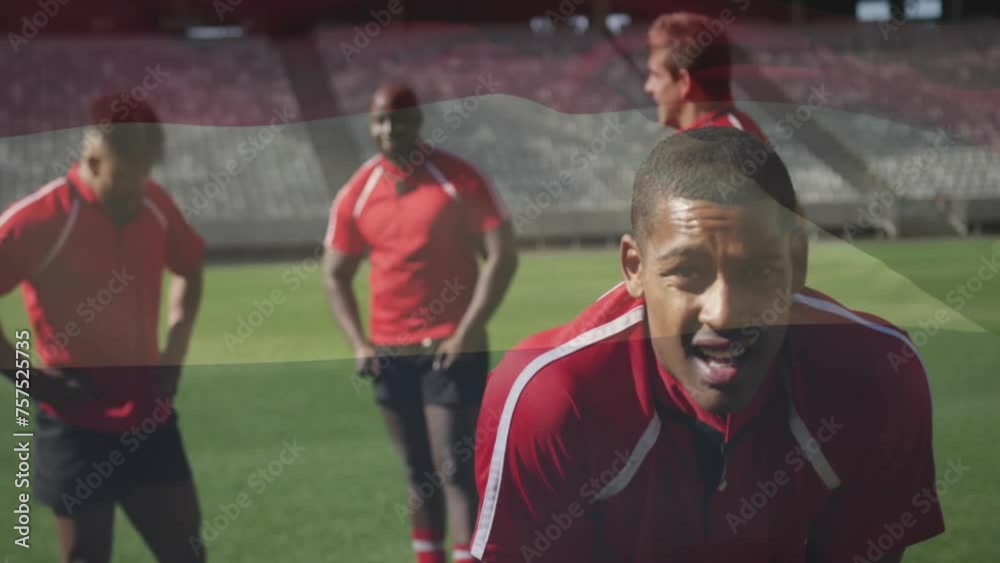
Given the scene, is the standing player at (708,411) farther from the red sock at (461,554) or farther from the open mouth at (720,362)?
the red sock at (461,554)

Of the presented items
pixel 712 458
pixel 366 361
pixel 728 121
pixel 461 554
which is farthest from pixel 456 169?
pixel 461 554

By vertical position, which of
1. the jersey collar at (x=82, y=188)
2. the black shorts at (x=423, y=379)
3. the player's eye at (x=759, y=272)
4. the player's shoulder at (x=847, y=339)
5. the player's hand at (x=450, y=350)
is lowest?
the black shorts at (x=423, y=379)

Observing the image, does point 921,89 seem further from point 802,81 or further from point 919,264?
point 919,264

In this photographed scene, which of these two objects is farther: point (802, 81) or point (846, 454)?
point (802, 81)

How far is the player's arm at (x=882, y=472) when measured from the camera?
159 centimetres

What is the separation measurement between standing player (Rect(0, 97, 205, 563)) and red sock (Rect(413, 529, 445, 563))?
1.92ft

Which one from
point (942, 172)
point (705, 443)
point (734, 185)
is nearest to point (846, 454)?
point (705, 443)

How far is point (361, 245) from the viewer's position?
220cm

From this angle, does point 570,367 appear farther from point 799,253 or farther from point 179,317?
point 179,317

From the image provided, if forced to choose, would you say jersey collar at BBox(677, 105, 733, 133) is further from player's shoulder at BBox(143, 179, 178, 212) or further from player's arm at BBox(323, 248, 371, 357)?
player's shoulder at BBox(143, 179, 178, 212)

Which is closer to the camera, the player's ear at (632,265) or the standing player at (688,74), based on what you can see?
the player's ear at (632,265)

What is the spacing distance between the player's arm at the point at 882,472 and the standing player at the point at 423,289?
72cm

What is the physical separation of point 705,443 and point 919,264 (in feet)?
2.26

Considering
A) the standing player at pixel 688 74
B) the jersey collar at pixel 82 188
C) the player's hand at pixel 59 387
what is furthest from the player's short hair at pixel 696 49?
the player's hand at pixel 59 387
